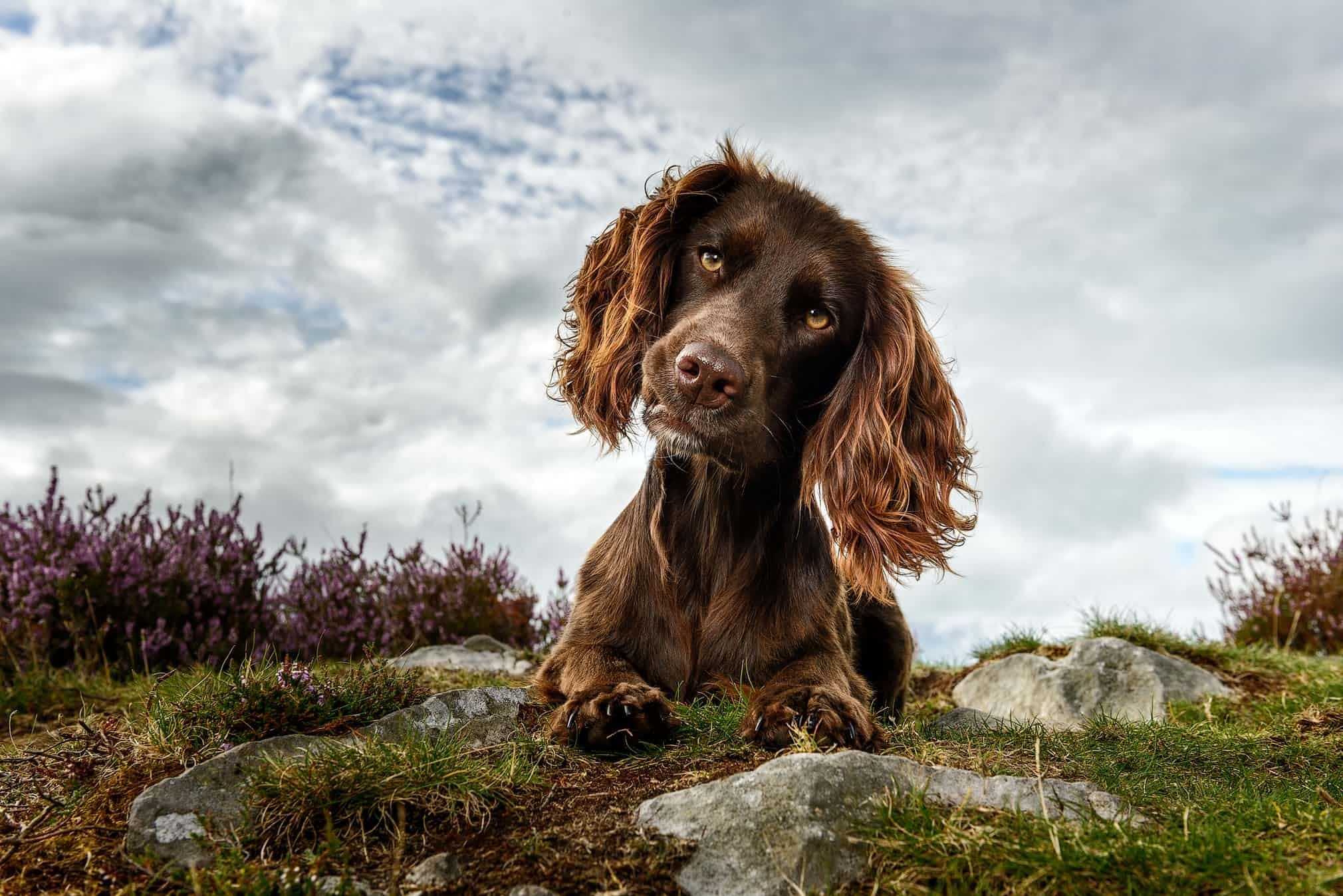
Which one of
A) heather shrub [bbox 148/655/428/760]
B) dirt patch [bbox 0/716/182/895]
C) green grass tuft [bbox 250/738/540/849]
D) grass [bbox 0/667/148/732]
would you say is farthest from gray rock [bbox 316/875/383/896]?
grass [bbox 0/667/148/732]

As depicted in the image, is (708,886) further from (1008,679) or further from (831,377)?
(1008,679)

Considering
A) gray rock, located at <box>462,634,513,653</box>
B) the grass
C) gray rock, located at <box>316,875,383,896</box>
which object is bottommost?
gray rock, located at <box>316,875,383,896</box>

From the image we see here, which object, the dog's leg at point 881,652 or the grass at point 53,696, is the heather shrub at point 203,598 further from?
the dog's leg at point 881,652

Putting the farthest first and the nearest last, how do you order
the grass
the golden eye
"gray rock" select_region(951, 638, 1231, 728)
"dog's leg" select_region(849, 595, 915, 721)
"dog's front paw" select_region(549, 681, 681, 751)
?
"gray rock" select_region(951, 638, 1231, 728), the grass, "dog's leg" select_region(849, 595, 915, 721), the golden eye, "dog's front paw" select_region(549, 681, 681, 751)

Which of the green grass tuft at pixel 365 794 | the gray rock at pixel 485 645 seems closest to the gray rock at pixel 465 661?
the gray rock at pixel 485 645

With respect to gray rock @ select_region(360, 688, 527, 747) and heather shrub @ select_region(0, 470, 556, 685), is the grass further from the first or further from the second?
gray rock @ select_region(360, 688, 527, 747)

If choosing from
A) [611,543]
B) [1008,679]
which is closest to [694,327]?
[611,543]

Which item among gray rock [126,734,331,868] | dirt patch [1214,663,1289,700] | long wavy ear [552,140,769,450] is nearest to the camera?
gray rock [126,734,331,868]

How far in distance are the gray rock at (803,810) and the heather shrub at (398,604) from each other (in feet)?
15.9

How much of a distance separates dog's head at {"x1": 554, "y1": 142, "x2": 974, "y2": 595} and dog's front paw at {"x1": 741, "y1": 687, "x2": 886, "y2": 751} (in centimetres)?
62

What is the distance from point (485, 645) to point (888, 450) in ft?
13.7

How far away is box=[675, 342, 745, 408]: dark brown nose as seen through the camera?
3.09 meters

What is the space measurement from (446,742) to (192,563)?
15.1ft

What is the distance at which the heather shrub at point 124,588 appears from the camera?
247 inches
